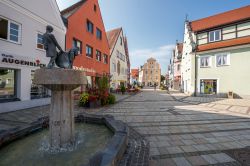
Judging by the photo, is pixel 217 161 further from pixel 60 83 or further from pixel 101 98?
pixel 101 98

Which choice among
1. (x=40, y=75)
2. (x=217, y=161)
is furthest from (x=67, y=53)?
(x=217, y=161)

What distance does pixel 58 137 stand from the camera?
12.6 ft

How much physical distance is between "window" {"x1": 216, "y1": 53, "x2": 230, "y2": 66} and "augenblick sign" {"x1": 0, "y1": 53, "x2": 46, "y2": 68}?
21553 mm

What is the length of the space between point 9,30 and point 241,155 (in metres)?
12.4

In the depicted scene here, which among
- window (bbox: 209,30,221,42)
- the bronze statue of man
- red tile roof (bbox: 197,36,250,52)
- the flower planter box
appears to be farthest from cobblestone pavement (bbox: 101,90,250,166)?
window (bbox: 209,30,221,42)

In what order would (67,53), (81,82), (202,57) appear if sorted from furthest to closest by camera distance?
(202,57) → (67,53) → (81,82)

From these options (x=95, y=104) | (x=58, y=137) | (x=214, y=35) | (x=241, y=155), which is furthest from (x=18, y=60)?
(x=214, y=35)

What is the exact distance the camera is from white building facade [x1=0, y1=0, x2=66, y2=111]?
30.0ft

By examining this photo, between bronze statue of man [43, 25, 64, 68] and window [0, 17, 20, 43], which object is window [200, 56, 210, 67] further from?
bronze statue of man [43, 25, 64, 68]

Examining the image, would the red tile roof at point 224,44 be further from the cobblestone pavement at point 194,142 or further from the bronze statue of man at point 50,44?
the bronze statue of man at point 50,44

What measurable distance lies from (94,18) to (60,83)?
64.0 ft

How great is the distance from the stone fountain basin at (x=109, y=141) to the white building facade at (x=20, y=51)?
5750mm

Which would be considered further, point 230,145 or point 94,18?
point 94,18

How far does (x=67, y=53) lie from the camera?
13.7 ft
